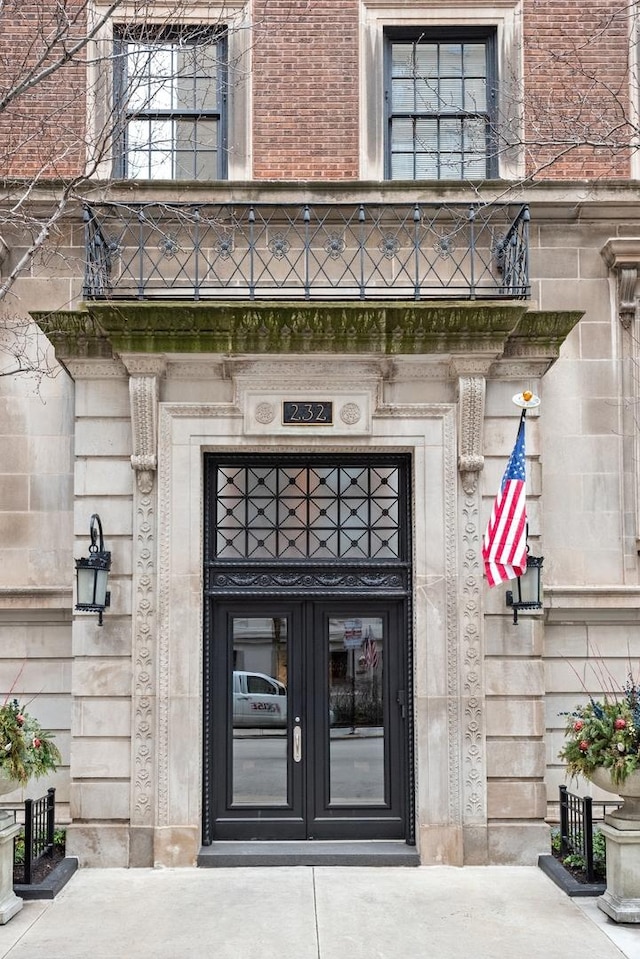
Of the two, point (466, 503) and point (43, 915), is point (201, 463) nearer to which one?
point (466, 503)

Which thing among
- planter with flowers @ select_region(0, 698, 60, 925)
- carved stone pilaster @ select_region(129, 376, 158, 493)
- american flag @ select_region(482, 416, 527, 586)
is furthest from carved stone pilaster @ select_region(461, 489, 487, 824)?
planter with flowers @ select_region(0, 698, 60, 925)

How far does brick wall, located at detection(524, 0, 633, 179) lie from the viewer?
1123cm

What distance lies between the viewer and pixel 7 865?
8.16 metres

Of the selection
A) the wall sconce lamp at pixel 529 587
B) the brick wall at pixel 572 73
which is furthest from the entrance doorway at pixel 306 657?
the brick wall at pixel 572 73

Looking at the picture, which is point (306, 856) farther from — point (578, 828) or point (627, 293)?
point (627, 293)

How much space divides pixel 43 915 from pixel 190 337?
5.69 metres

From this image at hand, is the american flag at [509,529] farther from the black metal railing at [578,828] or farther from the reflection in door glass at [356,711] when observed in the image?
the black metal railing at [578,828]

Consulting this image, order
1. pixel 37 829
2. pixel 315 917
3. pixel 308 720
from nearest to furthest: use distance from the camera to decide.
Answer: pixel 315 917 → pixel 37 829 → pixel 308 720

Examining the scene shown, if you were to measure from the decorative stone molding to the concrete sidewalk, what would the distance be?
6.43 meters

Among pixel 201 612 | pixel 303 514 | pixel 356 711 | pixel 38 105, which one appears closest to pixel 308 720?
pixel 356 711

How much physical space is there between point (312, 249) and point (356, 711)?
17.6ft

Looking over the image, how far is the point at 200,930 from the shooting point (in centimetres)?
783

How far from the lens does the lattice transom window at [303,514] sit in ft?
34.2

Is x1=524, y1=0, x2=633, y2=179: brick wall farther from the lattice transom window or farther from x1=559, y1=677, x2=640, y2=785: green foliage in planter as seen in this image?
x1=559, y1=677, x2=640, y2=785: green foliage in planter
